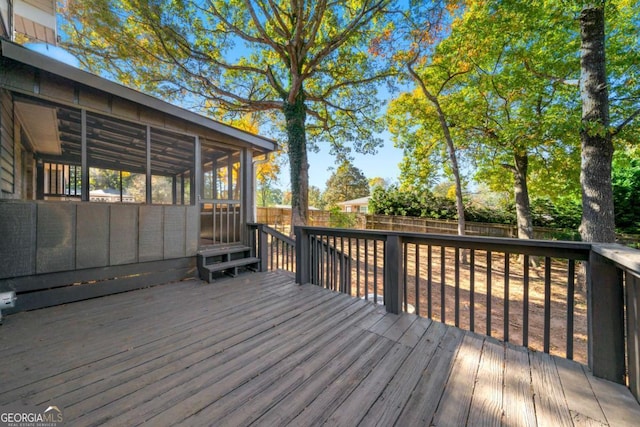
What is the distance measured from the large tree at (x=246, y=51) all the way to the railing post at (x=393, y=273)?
Answer: 4.78 metres

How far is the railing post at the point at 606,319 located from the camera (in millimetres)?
1527

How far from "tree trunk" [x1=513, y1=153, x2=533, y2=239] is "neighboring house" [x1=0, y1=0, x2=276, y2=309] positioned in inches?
332

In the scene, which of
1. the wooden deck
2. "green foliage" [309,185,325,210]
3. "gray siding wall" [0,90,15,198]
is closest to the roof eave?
"gray siding wall" [0,90,15,198]

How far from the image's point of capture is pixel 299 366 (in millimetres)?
1729

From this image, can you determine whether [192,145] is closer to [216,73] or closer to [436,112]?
[216,73]

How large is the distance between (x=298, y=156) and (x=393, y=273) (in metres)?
5.41

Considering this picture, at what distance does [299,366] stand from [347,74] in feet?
30.0

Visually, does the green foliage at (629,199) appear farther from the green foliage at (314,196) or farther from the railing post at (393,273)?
the green foliage at (314,196)

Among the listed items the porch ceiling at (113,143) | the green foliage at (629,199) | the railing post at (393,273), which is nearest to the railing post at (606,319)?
the railing post at (393,273)

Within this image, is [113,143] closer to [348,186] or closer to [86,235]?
[86,235]

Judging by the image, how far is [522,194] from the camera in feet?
27.0

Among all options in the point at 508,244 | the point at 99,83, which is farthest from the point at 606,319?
the point at 99,83

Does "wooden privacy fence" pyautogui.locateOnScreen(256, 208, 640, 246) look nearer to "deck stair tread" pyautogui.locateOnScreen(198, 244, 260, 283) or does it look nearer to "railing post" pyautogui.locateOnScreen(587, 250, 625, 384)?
"deck stair tread" pyautogui.locateOnScreen(198, 244, 260, 283)

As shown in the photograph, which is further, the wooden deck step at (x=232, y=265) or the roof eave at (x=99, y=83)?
the wooden deck step at (x=232, y=265)
